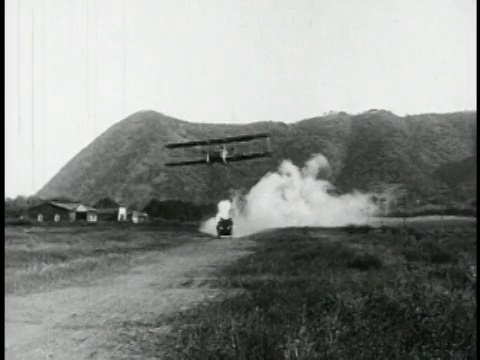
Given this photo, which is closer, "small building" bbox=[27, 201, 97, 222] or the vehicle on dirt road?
the vehicle on dirt road

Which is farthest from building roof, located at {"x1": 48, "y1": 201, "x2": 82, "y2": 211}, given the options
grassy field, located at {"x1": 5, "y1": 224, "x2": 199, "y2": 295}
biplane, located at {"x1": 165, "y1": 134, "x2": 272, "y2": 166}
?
biplane, located at {"x1": 165, "y1": 134, "x2": 272, "y2": 166}

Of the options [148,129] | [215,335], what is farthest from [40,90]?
[215,335]

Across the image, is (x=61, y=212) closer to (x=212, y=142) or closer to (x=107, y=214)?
(x=107, y=214)

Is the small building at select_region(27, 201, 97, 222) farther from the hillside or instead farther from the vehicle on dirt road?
the vehicle on dirt road

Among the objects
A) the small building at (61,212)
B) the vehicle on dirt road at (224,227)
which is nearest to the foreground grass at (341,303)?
the vehicle on dirt road at (224,227)

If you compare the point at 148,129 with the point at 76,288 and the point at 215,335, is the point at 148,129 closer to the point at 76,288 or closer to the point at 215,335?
the point at 76,288

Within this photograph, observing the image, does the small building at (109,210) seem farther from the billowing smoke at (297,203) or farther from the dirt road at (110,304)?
the billowing smoke at (297,203)
